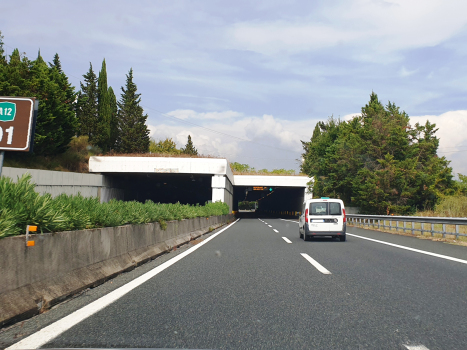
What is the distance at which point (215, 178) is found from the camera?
123ft

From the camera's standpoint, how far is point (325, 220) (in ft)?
48.4

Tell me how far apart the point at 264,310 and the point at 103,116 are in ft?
185

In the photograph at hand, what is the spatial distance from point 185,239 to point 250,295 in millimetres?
8290

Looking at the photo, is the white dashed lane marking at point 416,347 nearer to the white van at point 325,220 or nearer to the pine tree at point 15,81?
the white van at point 325,220

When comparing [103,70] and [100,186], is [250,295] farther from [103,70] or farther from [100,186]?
[103,70]

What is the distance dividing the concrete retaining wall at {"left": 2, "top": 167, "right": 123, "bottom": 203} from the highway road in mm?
24528

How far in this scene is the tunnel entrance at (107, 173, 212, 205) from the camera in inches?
1692

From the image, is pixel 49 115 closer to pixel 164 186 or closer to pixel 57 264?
pixel 164 186

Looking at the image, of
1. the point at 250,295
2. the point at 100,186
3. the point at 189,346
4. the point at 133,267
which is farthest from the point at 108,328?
the point at 100,186

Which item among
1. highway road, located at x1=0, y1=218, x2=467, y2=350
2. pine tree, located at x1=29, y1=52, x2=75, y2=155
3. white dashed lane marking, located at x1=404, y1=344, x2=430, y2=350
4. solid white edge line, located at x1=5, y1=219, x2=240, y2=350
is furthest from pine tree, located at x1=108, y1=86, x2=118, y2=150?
white dashed lane marking, located at x1=404, y1=344, x2=430, y2=350

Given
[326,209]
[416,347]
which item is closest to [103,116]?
[326,209]

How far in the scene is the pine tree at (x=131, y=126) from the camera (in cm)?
6569

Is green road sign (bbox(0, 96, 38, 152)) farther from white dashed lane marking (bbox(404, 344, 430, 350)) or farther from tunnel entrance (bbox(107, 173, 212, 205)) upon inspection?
tunnel entrance (bbox(107, 173, 212, 205))

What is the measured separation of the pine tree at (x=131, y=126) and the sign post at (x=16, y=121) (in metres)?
61.8
